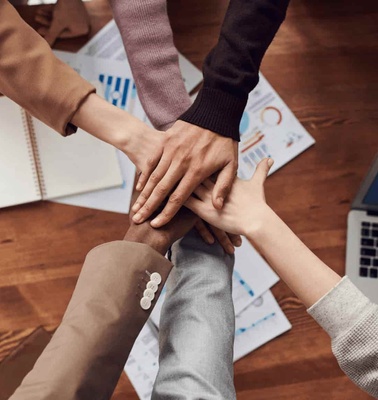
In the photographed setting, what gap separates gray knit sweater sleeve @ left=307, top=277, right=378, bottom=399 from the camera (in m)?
0.70

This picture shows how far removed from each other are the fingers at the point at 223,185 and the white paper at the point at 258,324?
28 cm

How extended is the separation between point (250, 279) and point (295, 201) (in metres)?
0.18

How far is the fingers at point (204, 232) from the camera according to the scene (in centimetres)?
86

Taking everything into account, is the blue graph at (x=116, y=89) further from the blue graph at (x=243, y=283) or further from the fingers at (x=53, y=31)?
the blue graph at (x=243, y=283)

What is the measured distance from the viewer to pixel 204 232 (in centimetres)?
87

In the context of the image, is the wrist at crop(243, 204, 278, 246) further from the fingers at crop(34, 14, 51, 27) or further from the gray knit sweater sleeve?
the fingers at crop(34, 14, 51, 27)

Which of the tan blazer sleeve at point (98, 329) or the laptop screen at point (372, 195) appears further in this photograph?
the laptop screen at point (372, 195)

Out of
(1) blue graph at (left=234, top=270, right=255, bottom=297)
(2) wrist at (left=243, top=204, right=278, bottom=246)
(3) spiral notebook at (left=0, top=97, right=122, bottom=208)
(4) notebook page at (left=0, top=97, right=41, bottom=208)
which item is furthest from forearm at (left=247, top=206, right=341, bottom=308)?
(4) notebook page at (left=0, top=97, right=41, bottom=208)

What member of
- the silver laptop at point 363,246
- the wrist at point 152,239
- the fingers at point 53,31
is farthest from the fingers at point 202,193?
the fingers at point 53,31

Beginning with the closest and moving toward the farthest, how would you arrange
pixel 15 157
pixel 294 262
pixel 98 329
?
1. pixel 98 329
2. pixel 294 262
3. pixel 15 157

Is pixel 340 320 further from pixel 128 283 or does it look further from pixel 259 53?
pixel 259 53

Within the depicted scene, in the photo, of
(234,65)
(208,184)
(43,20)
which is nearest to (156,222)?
(208,184)

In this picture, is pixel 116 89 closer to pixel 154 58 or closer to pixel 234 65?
pixel 154 58

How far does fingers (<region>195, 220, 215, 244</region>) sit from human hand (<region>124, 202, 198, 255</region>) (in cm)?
3
